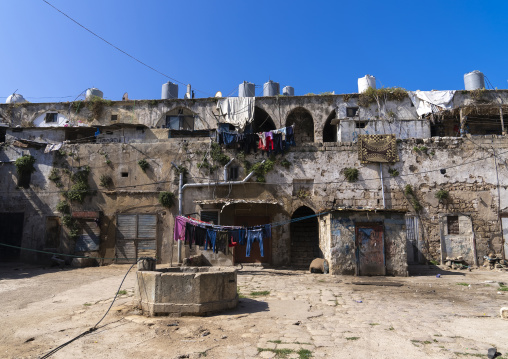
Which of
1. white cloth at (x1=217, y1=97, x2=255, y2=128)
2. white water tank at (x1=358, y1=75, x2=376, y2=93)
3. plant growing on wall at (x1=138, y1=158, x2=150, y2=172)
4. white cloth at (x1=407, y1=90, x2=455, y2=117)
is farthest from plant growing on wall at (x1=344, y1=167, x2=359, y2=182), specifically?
plant growing on wall at (x1=138, y1=158, x2=150, y2=172)

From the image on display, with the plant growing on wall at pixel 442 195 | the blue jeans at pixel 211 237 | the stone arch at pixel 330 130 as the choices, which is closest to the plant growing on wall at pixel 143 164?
the blue jeans at pixel 211 237

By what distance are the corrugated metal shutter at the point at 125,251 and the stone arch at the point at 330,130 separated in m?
13.6

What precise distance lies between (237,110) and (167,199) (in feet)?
25.2

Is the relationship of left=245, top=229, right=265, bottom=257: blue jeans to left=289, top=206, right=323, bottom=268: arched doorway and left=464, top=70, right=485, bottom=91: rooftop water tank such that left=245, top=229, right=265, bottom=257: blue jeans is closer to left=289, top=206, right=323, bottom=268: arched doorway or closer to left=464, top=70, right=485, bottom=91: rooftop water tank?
left=289, top=206, right=323, bottom=268: arched doorway

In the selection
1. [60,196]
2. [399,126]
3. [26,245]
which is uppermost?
Result: [399,126]

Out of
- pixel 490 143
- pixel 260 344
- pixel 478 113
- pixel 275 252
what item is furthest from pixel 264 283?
pixel 478 113

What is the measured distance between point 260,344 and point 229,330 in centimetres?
95

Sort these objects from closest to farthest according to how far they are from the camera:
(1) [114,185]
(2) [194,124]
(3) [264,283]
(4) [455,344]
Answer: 1. (4) [455,344]
2. (3) [264,283]
3. (1) [114,185]
4. (2) [194,124]

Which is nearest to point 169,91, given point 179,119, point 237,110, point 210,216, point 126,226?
point 179,119

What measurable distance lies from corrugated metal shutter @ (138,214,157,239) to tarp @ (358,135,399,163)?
11148 millimetres

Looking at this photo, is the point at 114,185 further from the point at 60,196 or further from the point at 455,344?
the point at 455,344

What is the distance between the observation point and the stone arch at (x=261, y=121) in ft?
75.1

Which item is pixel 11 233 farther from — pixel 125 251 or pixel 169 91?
pixel 169 91

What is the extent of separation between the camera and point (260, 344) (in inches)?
A: 224
